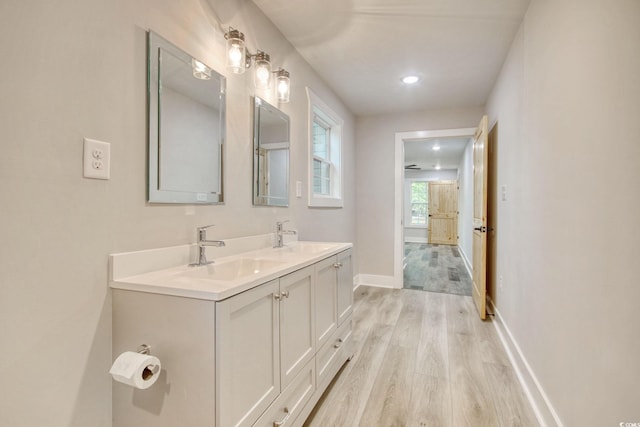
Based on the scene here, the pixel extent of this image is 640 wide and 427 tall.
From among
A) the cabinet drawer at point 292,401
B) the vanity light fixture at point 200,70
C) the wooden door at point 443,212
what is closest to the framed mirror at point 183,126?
the vanity light fixture at point 200,70

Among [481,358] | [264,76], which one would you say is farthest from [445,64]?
[481,358]

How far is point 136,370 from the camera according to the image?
0.91 meters

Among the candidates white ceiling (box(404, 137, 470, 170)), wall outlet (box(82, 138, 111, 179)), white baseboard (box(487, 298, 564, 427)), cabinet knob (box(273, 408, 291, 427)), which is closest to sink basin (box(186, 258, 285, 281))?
wall outlet (box(82, 138, 111, 179))

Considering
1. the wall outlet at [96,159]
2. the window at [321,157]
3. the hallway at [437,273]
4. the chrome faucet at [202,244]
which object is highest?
the window at [321,157]

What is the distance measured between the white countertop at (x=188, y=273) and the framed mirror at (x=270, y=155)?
0.50 meters

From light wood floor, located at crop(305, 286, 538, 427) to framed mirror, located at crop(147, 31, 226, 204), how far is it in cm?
132

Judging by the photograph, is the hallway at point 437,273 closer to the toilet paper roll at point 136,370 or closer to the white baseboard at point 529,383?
the white baseboard at point 529,383

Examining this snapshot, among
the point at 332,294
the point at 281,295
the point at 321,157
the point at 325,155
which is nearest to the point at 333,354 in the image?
the point at 332,294

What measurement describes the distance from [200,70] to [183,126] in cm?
32

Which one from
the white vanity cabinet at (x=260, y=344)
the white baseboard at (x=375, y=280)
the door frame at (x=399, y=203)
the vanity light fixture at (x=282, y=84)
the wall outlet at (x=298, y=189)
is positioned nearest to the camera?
the white vanity cabinet at (x=260, y=344)

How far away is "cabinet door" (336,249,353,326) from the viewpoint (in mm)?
2002

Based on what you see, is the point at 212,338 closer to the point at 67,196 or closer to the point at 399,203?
the point at 67,196

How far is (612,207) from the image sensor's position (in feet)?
3.40

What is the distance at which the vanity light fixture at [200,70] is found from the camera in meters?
1.49
